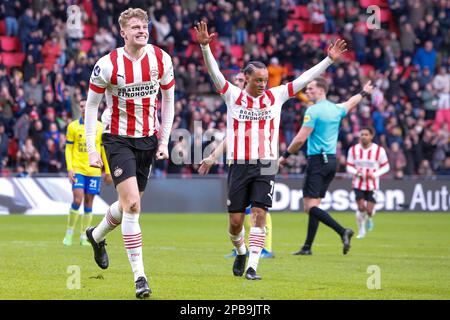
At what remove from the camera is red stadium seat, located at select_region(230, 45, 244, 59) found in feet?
99.1

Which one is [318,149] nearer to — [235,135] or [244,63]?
[235,135]

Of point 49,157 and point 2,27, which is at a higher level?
point 2,27

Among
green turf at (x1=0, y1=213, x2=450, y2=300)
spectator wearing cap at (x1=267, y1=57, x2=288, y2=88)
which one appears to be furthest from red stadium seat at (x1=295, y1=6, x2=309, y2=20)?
green turf at (x1=0, y1=213, x2=450, y2=300)

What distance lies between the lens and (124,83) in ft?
28.9

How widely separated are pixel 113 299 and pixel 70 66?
1862 cm

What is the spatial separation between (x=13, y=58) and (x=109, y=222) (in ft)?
62.7

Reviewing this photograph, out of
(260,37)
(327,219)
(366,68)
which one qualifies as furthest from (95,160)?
(366,68)

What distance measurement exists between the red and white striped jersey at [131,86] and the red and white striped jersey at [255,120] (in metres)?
1.53

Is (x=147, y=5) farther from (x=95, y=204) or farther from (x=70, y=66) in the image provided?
(x=95, y=204)

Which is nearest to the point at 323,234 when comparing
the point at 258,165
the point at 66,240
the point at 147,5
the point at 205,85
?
the point at 66,240

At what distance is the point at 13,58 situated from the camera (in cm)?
2788

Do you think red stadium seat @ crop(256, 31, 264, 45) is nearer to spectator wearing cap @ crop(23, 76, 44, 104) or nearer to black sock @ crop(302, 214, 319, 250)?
spectator wearing cap @ crop(23, 76, 44, 104)

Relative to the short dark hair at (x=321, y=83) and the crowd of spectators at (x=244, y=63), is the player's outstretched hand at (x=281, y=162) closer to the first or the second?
the short dark hair at (x=321, y=83)

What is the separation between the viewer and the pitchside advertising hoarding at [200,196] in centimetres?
2378
